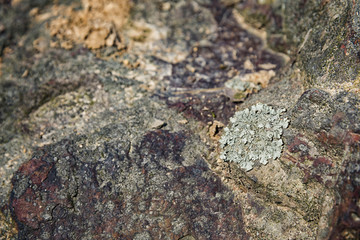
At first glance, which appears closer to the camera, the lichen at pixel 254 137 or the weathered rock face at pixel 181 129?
the weathered rock face at pixel 181 129

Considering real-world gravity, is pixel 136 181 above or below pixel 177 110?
below

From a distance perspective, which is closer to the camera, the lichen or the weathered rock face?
the weathered rock face

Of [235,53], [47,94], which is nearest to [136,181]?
[47,94]

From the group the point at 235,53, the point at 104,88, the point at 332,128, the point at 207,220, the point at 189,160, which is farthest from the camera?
the point at 235,53

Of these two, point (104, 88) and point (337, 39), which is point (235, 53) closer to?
point (337, 39)

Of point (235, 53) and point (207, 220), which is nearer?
point (207, 220)

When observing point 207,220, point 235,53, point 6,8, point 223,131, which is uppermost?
point 6,8
